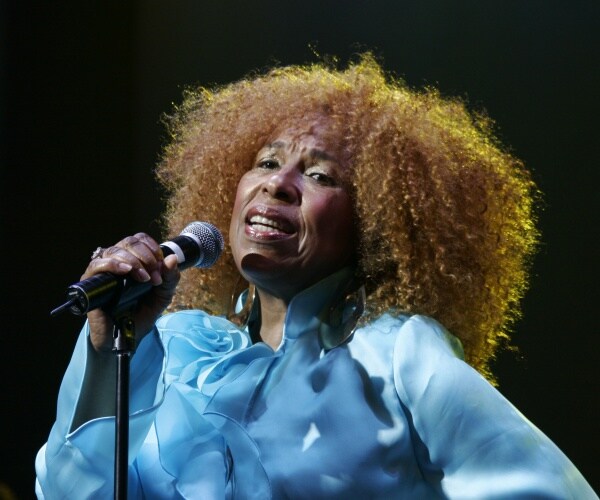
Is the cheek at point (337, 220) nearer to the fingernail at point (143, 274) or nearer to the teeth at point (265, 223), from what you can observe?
the teeth at point (265, 223)

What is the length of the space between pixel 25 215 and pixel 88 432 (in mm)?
1163

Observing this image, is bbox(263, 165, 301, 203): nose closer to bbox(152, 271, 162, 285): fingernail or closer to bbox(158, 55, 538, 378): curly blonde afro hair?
bbox(158, 55, 538, 378): curly blonde afro hair

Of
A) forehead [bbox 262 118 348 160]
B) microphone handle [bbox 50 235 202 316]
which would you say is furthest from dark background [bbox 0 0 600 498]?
microphone handle [bbox 50 235 202 316]

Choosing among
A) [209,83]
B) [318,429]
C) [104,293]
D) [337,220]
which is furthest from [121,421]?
[209,83]

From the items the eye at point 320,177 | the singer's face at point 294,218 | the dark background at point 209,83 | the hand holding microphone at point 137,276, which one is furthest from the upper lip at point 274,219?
the dark background at point 209,83

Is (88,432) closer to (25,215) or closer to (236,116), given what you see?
(236,116)

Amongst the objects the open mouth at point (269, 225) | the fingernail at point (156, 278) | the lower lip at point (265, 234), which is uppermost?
the open mouth at point (269, 225)

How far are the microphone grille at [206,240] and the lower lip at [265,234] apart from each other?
7.8 inches

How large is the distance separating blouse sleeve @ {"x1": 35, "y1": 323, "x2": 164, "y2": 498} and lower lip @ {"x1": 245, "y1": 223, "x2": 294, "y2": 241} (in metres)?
0.29

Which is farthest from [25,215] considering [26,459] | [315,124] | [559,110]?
[559,110]

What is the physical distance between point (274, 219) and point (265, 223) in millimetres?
20

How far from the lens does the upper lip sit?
6.80 feet

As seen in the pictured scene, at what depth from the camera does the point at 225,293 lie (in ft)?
8.03

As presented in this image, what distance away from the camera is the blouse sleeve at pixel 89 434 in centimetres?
182
